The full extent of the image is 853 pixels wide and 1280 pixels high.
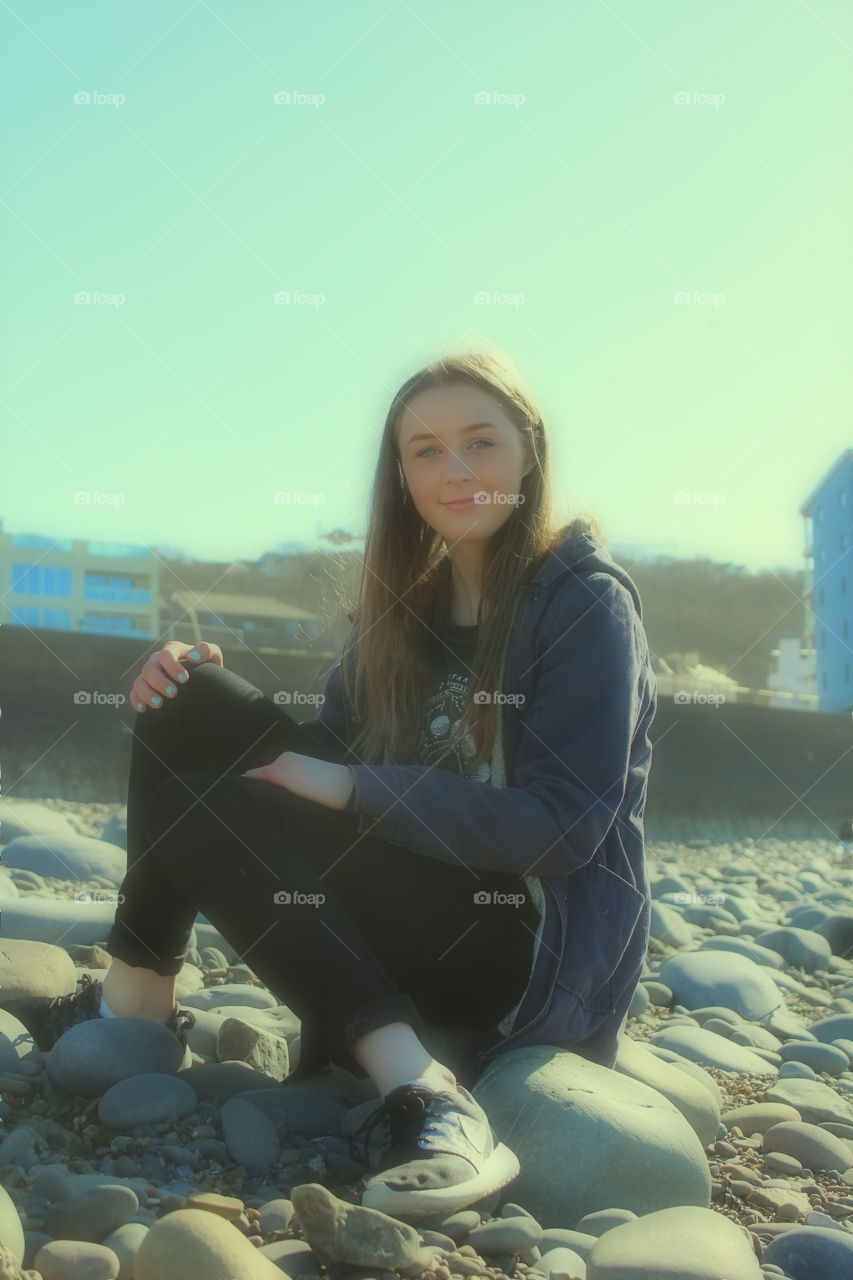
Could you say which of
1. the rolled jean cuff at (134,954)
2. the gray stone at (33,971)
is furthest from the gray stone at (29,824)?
the rolled jean cuff at (134,954)

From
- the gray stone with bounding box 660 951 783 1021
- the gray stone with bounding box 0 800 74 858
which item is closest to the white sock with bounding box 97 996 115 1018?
the gray stone with bounding box 660 951 783 1021

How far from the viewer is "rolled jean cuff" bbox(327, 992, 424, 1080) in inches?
67.7

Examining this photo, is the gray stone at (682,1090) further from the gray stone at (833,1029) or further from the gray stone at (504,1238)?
the gray stone at (833,1029)

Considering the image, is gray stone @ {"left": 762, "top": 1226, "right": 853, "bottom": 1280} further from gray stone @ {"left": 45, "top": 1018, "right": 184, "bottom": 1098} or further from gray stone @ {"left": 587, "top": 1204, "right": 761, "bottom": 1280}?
gray stone @ {"left": 45, "top": 1018, "right": 184, "bottom": 1098}

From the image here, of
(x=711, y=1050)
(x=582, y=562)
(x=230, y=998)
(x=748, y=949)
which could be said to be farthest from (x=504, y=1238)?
(x=748, y=949)

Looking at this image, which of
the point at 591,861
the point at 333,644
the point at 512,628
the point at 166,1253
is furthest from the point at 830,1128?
the point at 333,644

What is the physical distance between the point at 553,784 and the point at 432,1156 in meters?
0.60

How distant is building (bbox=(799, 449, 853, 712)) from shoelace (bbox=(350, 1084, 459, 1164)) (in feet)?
68.7

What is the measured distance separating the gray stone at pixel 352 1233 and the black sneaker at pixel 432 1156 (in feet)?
0.34

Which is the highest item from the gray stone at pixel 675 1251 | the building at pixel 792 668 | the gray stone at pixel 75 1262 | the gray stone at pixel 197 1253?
the building at pixel 792 668

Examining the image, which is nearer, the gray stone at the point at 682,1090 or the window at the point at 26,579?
the gray stone at the point at 682,1090

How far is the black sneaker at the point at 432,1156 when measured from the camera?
149 centimetres

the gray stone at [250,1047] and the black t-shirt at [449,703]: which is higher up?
the black t-shirt at [449,703]

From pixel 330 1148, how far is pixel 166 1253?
1.82 ft
